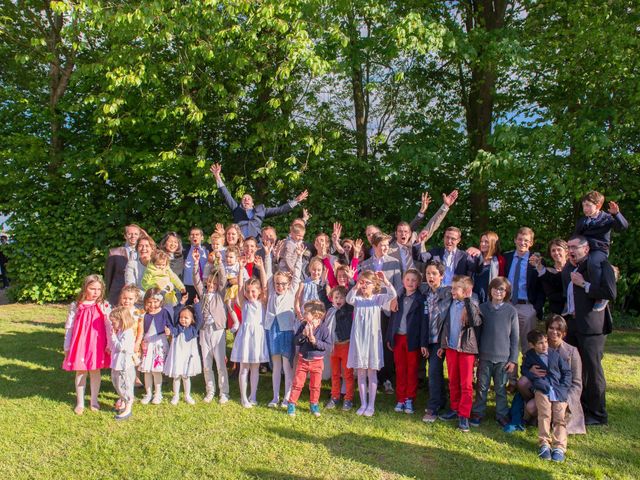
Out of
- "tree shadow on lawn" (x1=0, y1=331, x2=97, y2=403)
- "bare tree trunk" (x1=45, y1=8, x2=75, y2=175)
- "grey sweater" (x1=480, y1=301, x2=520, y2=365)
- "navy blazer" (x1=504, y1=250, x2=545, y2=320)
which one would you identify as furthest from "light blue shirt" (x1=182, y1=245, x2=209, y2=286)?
"bare tree trunk" (x1=45, y1=8, x2=75, y2=175)

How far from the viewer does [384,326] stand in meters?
5.58

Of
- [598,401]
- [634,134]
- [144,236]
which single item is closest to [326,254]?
[144,236]

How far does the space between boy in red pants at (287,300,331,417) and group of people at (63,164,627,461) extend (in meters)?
0.01

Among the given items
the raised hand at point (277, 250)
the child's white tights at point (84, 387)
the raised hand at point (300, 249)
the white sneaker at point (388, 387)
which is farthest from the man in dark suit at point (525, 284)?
the child's white tights at point (84, 387)

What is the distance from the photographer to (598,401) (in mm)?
4699

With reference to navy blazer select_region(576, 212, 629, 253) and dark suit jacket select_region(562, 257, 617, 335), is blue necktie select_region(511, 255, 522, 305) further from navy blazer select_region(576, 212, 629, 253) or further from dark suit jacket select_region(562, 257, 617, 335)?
navy blazer select_region(576, 212, 629, 253)

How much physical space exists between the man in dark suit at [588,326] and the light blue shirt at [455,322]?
1.08 m

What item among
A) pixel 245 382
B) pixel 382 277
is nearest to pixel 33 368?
pixel 245 382

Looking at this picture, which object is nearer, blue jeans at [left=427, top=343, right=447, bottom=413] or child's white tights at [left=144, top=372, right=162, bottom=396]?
blue jeans at [left=427, top=343, right=447, bottom=413]

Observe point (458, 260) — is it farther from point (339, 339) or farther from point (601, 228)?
point (339, 339)

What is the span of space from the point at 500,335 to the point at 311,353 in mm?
1781

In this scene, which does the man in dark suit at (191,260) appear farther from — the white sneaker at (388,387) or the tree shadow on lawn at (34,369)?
the white sneaker at (388,387)

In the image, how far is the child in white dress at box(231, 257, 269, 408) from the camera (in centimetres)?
516

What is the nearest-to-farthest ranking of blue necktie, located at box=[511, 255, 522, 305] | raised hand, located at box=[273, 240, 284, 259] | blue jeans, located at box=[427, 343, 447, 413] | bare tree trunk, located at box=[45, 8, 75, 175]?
blue jeans, located at box=[427, 343, 447, 413], blue necktie, located at box=[511, 255, 522, 305], raised hand, located at box=[273, 240, 284, 259], bare tree trunk, located at box=[45, 8, 75, 175]
